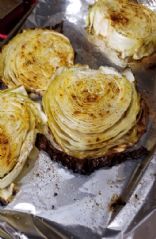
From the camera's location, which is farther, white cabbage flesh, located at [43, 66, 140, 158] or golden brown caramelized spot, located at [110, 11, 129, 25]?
golden brown caramelized spot, located at [110, 11, 129, 25]

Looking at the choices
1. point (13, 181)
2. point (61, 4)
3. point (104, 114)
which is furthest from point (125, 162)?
point (61, 4)

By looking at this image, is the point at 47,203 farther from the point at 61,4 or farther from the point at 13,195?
the point at 61,4

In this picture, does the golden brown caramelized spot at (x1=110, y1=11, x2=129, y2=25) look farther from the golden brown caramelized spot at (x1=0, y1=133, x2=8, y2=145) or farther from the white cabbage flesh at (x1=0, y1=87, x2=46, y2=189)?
the golden brown caramelized spot at (x1=0, y1=133, x2=8, y2=145)

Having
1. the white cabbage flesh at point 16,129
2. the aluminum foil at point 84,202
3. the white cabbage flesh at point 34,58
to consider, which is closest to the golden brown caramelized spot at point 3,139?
the white cabbage flesh at point 16,129

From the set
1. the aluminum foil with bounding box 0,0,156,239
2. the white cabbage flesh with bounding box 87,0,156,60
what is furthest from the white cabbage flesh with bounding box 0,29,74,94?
the aluminum foil with bounding box 0,0,156,239

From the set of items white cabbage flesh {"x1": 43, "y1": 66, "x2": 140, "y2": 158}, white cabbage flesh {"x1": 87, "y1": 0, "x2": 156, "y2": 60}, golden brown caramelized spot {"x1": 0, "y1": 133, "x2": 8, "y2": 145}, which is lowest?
golden brown caramelized spot {"x1": 0, "y1": 133, "x2": 8, "y2": 145}

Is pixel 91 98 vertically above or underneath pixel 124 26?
underneath

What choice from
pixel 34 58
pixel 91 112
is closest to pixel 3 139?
pixel 91 112

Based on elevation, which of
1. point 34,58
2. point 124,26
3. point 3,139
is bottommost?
point 3,139

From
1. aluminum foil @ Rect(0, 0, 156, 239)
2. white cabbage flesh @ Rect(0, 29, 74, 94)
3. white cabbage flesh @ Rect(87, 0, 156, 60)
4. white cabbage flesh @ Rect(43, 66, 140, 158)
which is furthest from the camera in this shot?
white cabbage flesh @ Rect(87, 0, 156, 60)

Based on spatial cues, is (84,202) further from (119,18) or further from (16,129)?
(119,18)
